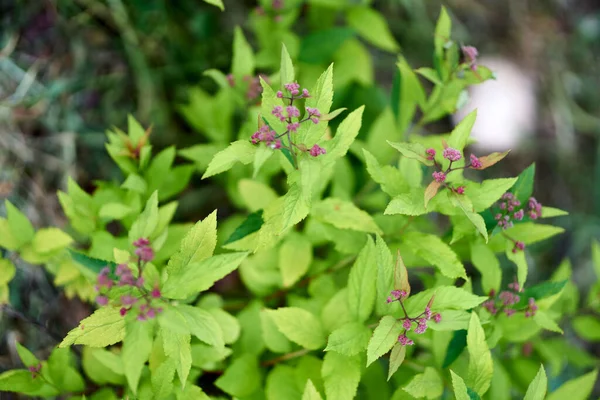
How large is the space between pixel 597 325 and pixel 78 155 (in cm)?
219

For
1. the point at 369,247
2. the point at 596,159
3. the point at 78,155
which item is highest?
the point at 369,247

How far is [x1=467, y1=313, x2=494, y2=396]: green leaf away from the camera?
130cm

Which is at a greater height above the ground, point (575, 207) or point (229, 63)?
point (229, 63)

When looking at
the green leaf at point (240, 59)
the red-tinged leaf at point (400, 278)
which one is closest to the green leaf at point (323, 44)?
the green leaf at point (240, 59)

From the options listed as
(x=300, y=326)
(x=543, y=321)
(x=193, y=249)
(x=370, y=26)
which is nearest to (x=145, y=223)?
(x=193, y=249)

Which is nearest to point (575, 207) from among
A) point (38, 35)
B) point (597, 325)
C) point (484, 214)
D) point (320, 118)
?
point (597, 325)

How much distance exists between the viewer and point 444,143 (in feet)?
4.24

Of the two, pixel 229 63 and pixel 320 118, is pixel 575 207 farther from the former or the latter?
pixel 320 118

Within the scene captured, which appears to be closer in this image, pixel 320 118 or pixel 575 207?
pixel 320 118

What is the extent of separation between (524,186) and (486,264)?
25 cm

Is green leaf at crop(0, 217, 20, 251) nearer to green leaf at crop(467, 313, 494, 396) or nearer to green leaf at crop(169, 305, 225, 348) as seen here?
green leaf at crop(169, 305, 225, 348)

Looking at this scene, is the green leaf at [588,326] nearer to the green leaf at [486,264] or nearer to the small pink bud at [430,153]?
the green leaf at [486,264]

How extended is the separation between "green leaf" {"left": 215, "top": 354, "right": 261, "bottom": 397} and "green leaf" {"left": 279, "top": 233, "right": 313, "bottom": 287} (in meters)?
0.27

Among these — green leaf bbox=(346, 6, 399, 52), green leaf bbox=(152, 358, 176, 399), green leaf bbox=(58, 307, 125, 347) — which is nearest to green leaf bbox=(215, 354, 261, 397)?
green leaf bbox=(152, 358, 176, 399)
